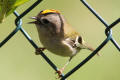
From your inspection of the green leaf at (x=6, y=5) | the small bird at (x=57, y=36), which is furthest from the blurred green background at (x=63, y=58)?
the green leaf at (x=6, y=5)

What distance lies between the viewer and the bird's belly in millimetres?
3043

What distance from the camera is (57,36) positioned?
3145mm

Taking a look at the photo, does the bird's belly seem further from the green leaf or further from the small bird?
the green leaf

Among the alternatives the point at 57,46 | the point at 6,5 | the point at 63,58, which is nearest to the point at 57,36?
the point at 57,46

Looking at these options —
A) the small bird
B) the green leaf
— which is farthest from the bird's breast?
the green leaf

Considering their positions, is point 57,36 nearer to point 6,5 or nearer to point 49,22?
point 49,22

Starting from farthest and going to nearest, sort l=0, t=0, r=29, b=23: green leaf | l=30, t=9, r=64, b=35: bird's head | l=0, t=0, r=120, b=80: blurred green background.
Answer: l=0, t=0, r=120, b=80: blurred green background, l=30, t=9, r=64, b=35: bird's head, l=0, t=0, r=29, b=23: green leaf

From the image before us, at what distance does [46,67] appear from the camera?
468 cm

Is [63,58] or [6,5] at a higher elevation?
[6,5]

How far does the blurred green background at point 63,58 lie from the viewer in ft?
15.2

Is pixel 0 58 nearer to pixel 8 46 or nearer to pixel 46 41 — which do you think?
pixel 8 46

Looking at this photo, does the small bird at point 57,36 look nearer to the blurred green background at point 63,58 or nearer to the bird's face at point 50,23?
the bird's face at point 50,23

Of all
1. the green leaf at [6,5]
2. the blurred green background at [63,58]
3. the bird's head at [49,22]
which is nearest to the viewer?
the green leaf at [6,5]

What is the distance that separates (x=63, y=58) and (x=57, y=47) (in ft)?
5.47
